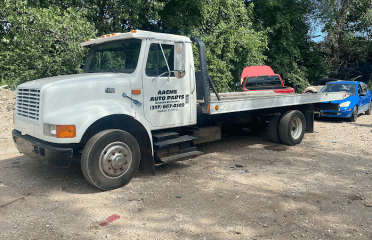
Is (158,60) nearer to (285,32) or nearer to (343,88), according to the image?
(343,88)

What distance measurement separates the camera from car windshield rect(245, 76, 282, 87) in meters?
13.6

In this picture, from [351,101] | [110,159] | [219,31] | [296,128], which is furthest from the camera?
[219,31]

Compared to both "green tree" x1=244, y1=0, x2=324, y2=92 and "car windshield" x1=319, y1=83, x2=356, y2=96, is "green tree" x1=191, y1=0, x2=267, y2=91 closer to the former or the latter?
"green tree" x1=244, y1=0, x2=324, y2=92

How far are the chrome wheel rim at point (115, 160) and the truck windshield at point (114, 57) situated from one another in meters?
1.31

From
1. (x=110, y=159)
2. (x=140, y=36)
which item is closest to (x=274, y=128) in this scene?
(x=140, y=36)

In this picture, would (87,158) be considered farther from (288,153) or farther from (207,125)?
(288,153)

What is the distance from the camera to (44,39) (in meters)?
11.0

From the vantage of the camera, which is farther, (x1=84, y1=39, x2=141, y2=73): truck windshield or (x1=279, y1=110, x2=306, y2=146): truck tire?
(x1=279, y1=110, x2=306, y2=146): truck tire

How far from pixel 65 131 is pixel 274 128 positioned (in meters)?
5.40

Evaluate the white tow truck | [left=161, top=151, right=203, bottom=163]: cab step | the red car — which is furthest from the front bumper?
the red car

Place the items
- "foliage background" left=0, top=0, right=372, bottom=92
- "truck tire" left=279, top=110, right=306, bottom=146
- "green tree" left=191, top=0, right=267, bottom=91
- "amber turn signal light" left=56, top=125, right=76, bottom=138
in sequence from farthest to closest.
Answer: "green tree" left=191, top=0, right=267, bottom=91 → "foliage background" left=0, top=0, right=372, bottom=92 → "truck tire" left=279, top=110, right=306, bottom=146 → "amber turn signal light" left=56, top=125, right=76, bottom=138

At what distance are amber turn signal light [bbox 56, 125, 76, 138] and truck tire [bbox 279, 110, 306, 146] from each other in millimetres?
5328

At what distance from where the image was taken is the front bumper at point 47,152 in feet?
15.1

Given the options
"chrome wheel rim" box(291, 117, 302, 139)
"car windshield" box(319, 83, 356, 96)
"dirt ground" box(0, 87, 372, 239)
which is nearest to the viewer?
"dirt ground" box(0, 87, 372, 239)
